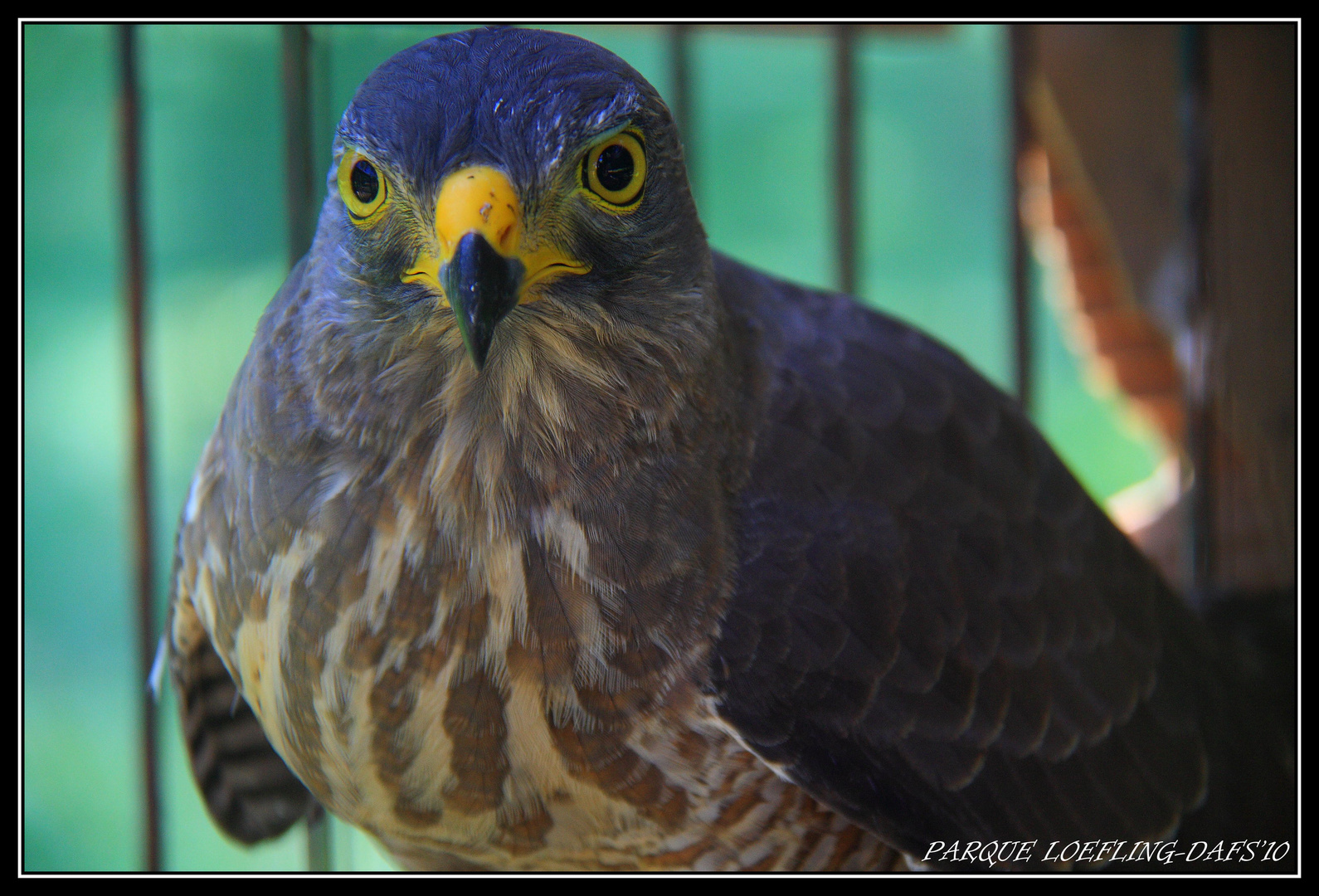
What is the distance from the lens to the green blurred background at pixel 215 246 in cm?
233

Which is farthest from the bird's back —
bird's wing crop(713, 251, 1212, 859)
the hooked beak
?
the hooked beak

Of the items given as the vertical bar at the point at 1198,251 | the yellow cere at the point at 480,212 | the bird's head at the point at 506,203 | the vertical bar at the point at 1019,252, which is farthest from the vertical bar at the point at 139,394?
the vertical bar at the point at 1198,251

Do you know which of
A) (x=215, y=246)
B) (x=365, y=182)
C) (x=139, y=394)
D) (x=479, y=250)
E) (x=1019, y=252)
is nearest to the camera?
(x=479, y=250)

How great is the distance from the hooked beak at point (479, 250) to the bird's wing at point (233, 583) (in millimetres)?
349

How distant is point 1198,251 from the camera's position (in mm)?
2012

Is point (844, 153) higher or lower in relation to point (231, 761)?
higher

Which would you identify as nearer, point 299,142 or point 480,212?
point 480,212

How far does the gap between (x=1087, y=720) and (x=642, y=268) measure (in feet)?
3.04

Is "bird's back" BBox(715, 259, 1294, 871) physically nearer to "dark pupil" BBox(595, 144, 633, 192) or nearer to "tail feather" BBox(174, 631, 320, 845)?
"dark pupil" BBox(595, 144, 633, 192)

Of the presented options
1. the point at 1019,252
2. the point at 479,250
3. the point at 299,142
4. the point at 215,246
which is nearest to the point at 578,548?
the point at 479,250

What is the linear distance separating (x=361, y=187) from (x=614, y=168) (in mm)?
265

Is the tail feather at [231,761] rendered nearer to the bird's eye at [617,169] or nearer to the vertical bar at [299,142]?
the vertical bar at [299,142]

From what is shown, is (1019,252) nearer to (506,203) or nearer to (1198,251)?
(1198,251)

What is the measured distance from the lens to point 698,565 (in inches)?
50.5
